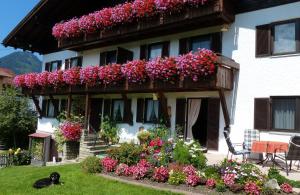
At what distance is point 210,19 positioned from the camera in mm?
13898

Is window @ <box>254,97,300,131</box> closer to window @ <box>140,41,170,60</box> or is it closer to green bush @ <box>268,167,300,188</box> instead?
green bush @ <box>268,167,300,188</box>

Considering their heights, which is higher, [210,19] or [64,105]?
[210,19]

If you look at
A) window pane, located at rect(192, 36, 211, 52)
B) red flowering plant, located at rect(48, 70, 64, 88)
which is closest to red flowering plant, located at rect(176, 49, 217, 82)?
window pane, located at rect(192, 36, 211, 52)

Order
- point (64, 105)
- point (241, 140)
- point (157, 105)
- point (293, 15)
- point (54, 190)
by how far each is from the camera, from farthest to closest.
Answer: point (64, 105), point (157, 105), point (241, 140), point (293, 15), point (54, 190)

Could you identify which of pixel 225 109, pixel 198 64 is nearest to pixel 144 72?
pixel 198 64

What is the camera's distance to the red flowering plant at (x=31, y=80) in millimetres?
21903

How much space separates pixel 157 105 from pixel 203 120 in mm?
2292

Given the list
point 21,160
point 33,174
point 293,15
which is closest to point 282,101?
point 293,15

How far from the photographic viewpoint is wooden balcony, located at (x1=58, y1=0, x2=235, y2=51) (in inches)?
537

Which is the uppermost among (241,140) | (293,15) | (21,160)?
A: (293,15)

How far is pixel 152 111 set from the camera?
1703 centimetres

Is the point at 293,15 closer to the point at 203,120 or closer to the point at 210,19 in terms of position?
the point at 210,19

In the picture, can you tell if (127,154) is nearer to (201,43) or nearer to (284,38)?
(201,43)

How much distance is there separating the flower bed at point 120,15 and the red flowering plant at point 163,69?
229 cm
